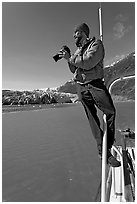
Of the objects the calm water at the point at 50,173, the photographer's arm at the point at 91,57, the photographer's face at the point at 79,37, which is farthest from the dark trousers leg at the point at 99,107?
the calm water at the point at 50,173

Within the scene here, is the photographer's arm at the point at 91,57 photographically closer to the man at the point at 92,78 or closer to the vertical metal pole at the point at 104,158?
the man at the point at 92,78

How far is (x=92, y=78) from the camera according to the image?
833 millimetres

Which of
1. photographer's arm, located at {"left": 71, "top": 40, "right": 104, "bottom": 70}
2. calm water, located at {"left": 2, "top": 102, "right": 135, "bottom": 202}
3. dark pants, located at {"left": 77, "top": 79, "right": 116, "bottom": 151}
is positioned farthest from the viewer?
calm water, located at {"left": 2, "top": 102, "right": 135, "bottom": 202}

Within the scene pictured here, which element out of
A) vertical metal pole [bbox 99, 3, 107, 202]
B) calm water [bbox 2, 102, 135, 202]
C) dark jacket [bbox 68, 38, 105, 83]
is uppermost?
dark jacket [bbox 68, 38, 105, 83]

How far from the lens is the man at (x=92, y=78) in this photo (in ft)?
2.53

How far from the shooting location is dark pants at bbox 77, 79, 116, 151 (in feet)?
2.81

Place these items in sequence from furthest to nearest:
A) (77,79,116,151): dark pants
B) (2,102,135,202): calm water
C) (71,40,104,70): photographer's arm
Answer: (2,102,135,202): calm water
(77,79,116,151): dark pants
(71,40,104,70): photographer's arm

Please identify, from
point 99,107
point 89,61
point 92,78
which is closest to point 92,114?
point 99,107

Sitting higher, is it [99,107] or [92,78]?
[92,78]

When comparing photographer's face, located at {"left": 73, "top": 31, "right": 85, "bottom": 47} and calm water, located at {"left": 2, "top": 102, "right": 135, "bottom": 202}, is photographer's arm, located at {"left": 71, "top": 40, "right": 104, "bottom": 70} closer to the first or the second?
photographer's face, located at {"left": 73, "top": 31, "right": 85, "bottom": 47}

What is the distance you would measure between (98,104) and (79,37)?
1.19 feet

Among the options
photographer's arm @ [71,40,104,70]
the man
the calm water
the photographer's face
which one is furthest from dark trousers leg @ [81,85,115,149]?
the calm water

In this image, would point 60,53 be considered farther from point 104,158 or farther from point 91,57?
point 104,158

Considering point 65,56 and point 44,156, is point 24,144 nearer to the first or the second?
point 44,156
